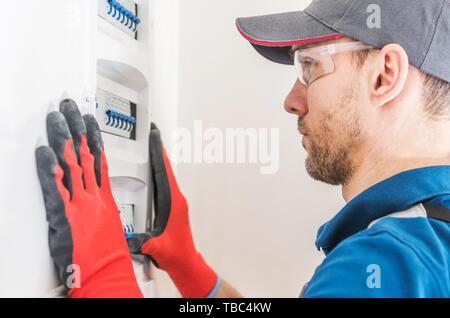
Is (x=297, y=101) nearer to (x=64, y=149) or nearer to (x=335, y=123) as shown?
(x=335, y=123)

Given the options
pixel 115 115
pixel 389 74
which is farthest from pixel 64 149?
pixel 389 74

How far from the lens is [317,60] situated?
1066mm

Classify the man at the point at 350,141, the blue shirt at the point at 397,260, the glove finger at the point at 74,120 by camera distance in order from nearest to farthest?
the blue shirt at the point at 397,260
the man at the point at 350,141
the glove finger at the point at 74,120

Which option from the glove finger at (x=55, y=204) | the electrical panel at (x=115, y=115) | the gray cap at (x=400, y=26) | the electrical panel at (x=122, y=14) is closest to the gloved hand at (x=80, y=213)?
the glove finger at (x=55, y=204)

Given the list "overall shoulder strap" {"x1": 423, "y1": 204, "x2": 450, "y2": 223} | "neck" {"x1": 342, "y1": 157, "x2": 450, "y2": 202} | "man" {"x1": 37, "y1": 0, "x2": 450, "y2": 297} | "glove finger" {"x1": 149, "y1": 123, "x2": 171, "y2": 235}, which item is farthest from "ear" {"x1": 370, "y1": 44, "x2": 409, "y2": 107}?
"glove finger" {"x1": 149, "y1": 123, "x2": 171, "y2": 235}

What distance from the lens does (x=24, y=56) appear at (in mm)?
873

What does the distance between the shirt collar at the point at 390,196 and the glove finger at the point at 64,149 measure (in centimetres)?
46

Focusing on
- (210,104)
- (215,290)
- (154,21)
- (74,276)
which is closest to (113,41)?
(154,21)

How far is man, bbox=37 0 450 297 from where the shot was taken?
0.85m

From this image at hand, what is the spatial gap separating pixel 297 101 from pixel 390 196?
0.33m

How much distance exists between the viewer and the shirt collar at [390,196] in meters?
0.87

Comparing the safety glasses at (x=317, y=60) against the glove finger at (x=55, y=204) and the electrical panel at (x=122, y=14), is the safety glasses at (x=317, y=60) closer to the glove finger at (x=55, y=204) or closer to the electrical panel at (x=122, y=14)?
the electrical panel at (x=122, y=14)

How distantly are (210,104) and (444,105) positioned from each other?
1.60 ft
